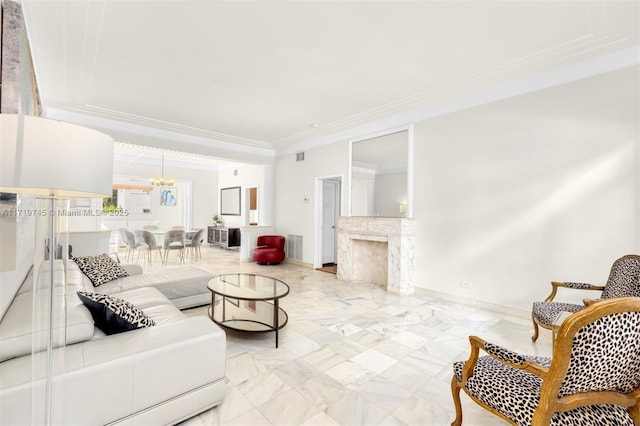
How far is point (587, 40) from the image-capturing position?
2814 mm

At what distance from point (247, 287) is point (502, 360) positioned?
2.59 m

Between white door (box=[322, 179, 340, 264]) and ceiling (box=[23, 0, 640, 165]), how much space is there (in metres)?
2.30

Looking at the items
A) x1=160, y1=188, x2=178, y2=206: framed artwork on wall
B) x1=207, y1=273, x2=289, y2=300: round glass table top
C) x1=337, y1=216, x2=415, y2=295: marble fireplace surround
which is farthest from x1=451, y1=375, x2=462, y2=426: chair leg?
x1=160, y1=188, x2=178, y2=206: framed artwork on wall

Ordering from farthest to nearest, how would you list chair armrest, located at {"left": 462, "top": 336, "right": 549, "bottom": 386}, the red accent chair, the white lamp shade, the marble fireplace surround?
the red accent chair, the marble fireplace surround, chair armrest, located at {"left": 462, "top": 336, "right": 549, "bottom": 386}, the white lamp shade

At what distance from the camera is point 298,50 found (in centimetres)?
304

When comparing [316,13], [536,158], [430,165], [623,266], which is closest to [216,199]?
[430,165]

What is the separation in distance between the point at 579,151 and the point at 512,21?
1686 millimetres

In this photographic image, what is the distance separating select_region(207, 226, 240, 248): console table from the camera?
9.07m

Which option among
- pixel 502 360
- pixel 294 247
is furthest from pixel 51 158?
pixel 294 247

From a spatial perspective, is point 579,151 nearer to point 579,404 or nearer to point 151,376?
point 579,404

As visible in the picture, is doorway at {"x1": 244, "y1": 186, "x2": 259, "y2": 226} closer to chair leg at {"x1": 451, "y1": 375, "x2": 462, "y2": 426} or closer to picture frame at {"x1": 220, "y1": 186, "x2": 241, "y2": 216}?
picture frame at {"x1": 220, "y1": 186, "x2": 241, "y2": 216}

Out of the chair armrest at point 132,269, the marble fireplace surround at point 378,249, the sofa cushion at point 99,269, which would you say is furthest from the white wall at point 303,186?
the sofa cushion at point 99,269

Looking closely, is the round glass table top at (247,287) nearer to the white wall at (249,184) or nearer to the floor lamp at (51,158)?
the floor lamp at (51,158)

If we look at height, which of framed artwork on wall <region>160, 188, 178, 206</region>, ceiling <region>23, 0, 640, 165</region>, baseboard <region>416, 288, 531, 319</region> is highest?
ceiling <region>23, 0, 640, 165</region>
